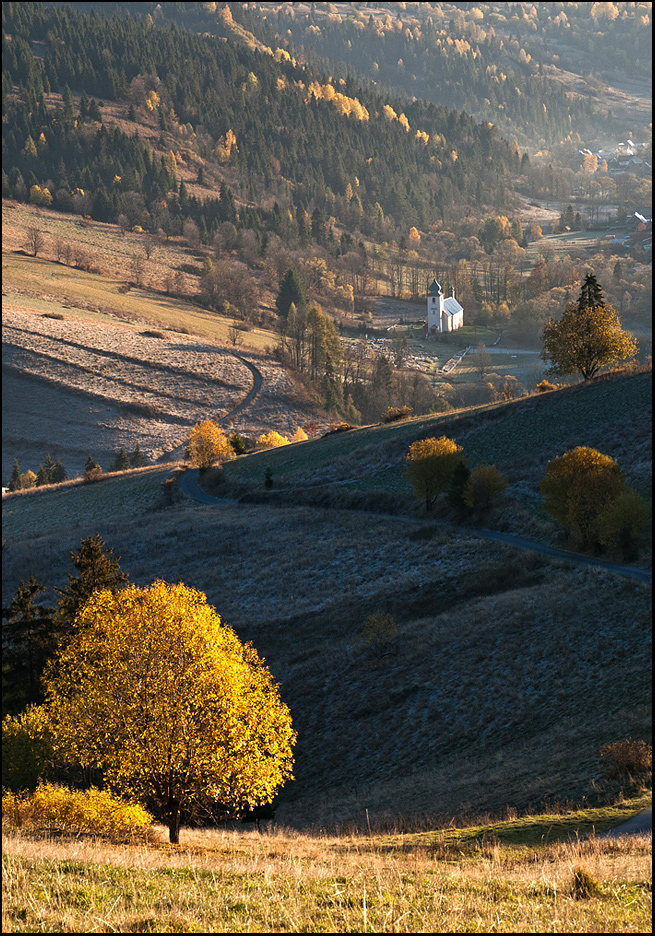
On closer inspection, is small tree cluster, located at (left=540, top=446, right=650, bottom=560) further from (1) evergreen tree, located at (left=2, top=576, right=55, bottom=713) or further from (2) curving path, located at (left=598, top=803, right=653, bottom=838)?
(1) evergreen tree, located at (left=2, top=576, right=55, bottom=713)

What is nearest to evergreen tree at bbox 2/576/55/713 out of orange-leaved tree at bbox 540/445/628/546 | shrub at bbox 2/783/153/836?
shrub at bbox 2/783/153/836

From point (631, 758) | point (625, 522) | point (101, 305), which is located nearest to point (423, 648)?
point (625, 522)

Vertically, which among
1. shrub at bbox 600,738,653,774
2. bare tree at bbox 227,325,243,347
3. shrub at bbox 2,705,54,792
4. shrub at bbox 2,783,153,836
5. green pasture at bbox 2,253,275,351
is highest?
green pasture at bbox 2,253,275,351

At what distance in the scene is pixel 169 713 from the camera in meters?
24.0

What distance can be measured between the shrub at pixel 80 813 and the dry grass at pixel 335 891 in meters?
4.01

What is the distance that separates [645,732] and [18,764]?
954 inches

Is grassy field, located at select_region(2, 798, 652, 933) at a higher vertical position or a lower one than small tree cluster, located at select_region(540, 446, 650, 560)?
lower

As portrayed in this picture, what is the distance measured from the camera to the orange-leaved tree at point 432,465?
2368 inches

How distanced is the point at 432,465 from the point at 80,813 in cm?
4246

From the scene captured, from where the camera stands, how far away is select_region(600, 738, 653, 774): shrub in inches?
907

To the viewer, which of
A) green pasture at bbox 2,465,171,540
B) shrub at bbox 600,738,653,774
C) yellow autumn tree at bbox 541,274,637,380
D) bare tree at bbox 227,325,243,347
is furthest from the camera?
bare tree at bbox 227,325,243,347

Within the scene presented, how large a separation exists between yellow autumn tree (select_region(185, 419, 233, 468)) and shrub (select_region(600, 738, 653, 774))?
72195 millimetres

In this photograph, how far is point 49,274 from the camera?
648 feet

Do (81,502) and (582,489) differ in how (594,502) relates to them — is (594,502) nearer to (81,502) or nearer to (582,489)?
(582,489)
